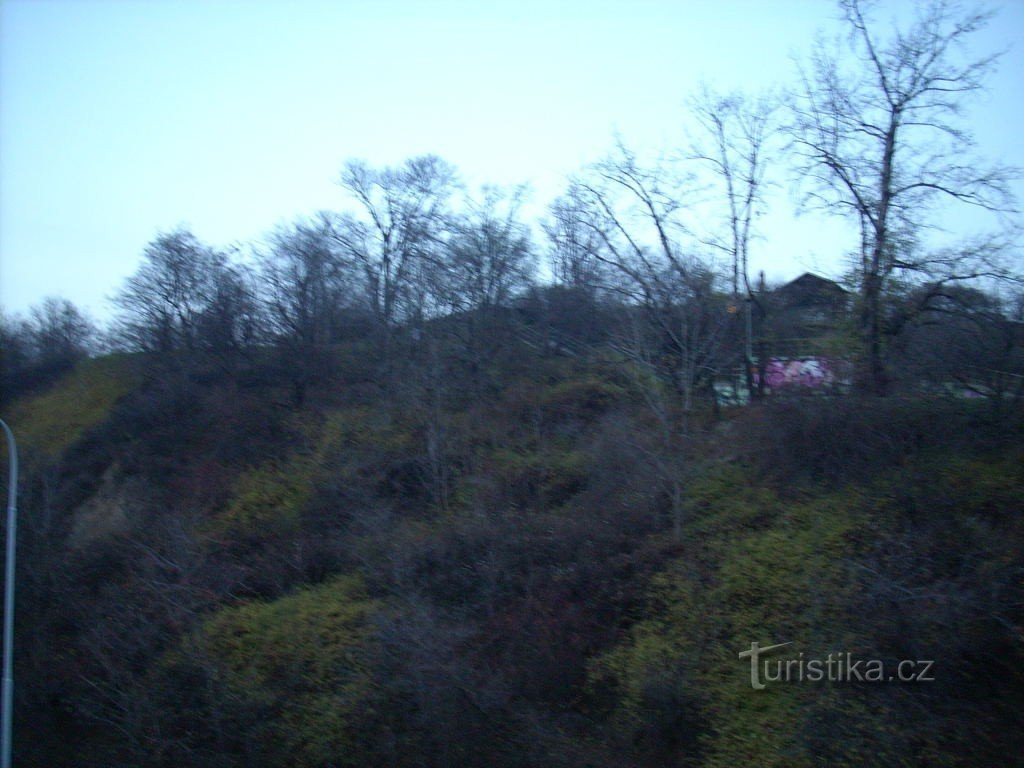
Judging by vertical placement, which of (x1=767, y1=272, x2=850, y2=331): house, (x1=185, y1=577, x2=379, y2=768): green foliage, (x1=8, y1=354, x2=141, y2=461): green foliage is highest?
(x1=767, y1=272, x2=850, y2=331): house

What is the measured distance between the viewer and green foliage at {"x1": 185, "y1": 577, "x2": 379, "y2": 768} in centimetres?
1165

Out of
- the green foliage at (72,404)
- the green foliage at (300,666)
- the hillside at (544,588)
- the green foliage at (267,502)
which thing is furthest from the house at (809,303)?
the green foliage at (72,404)

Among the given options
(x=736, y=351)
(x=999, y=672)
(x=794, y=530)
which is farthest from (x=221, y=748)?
(x=736, y=351)

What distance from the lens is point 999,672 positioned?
8922mm

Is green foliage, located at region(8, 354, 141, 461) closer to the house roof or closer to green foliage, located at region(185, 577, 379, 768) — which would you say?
green foliage, located at region(185, 577, 379, 768)

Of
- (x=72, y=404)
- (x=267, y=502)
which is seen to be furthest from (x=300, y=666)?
(x=72, y=404)

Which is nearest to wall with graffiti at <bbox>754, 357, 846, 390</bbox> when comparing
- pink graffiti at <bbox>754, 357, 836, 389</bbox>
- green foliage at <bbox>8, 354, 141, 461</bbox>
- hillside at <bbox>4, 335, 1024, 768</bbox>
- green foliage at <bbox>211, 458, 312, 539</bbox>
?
pink graffiti at <bbox>754, 357, 836, 389</bbox>

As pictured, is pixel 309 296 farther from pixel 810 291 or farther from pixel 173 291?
pixel 810 291

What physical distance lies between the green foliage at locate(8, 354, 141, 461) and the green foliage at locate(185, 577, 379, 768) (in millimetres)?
14814

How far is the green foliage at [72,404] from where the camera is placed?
89.7 feet

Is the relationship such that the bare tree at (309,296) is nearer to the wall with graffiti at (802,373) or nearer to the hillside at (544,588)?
the hillside at (544,588)

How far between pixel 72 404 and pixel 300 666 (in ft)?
69.6

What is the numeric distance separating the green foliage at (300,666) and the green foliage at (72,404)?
14814mm

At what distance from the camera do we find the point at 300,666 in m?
13.3
